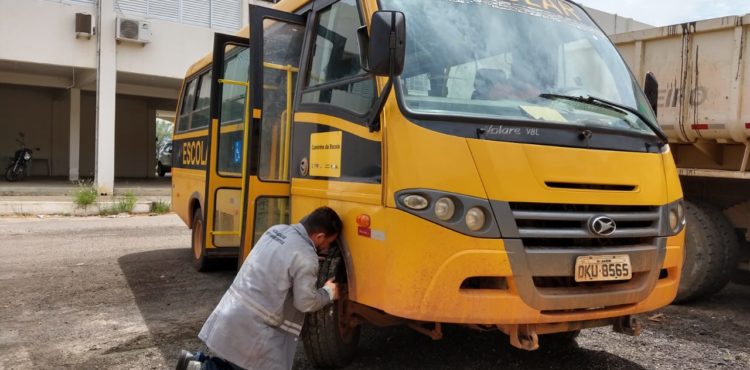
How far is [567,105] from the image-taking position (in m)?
3.48

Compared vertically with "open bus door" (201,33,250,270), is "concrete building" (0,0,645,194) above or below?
above

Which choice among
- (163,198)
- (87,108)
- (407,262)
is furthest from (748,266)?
(87,108)

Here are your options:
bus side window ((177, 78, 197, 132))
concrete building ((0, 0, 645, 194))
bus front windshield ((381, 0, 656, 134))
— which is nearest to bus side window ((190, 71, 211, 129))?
bus side window ((177, 78, 197, 132))

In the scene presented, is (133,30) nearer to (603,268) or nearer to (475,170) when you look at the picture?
(475,170)

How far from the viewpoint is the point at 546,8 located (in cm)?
395

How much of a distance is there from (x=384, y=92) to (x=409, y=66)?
0.28 metres

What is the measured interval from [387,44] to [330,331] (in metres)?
1.74

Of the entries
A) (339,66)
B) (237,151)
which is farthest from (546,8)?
(237,151)

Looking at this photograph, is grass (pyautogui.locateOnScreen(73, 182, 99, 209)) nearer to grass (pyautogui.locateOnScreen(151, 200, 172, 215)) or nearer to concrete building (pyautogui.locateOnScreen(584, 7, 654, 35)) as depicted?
grass (pyautogui.locateOnScreen(151, 200, 172, 215))

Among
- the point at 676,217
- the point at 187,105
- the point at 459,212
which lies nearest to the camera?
the point at 459,212

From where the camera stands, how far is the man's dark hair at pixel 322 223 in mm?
3334

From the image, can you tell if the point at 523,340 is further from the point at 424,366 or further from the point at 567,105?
the point at 567,105

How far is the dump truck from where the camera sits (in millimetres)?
5230

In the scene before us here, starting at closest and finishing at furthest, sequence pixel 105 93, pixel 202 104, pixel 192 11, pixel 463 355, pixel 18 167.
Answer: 1. pixel 463 355
2. pixel 202 104
3. pixel 105 93
4. pixel 192 11
5. pixel 18 167
